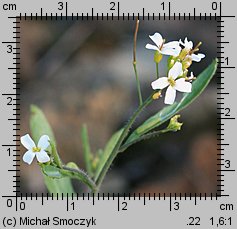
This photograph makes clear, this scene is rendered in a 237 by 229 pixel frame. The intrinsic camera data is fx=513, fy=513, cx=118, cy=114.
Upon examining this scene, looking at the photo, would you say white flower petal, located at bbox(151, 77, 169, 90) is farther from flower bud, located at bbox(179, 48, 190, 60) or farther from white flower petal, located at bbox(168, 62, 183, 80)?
flower bud, located at bbox(179, 48, 190, 60)

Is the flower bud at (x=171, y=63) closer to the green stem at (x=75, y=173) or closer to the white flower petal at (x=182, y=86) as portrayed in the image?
the white flower petal at (x=182, y=86)

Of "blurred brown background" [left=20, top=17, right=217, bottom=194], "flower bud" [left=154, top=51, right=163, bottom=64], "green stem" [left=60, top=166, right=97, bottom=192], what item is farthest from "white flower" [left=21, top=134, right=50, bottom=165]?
"blurred brown background" [left=20, top=17, right=217, bottom=194]

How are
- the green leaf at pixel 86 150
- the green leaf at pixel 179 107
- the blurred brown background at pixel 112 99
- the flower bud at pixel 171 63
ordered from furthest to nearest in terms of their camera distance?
1. the blurred brown background at pixel 112 99
2. the green leaf at pixel 86 150
3. the green leaf at pixel 179 107
4. the flower bud at pixel 171 63

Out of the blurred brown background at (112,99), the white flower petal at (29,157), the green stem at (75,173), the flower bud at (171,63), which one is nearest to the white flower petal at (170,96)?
the flower bud at (171,63)

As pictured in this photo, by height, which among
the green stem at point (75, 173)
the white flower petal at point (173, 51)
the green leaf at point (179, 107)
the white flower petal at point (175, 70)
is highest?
the white flower petal at point (173, 51)

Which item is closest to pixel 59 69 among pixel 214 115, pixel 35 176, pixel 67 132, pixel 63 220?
pixel 67 132

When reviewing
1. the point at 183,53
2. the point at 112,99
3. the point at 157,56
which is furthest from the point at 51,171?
the point at 112,99
